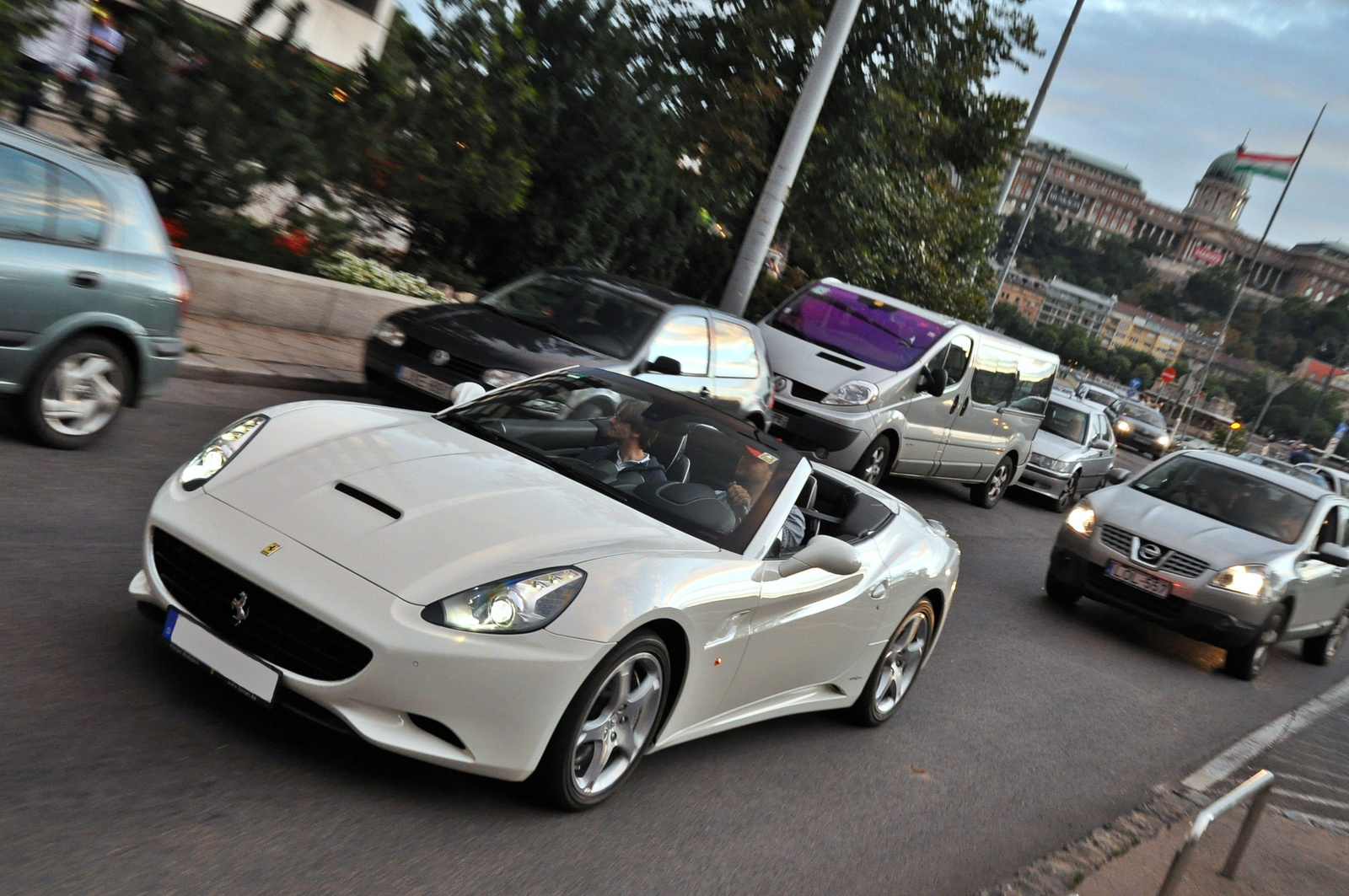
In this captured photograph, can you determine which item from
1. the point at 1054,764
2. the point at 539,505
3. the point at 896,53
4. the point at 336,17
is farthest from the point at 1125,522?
the point at 336,17

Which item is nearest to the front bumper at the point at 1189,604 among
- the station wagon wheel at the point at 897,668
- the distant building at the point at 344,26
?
the station wagon wheel at the point at 897,668

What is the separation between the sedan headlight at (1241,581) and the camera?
1019 centimetres

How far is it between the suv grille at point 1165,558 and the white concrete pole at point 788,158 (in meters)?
6.42

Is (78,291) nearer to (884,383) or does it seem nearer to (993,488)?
(884,383)

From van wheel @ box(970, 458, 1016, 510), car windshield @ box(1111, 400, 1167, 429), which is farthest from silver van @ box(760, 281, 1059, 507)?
car windshield @ box(1111, 400, 1167, 429)

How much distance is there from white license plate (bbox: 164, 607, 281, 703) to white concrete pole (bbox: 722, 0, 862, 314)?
482 inches

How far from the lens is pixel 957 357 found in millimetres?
14180

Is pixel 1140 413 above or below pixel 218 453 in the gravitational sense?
above

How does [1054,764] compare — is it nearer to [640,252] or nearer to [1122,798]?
[1122,798]

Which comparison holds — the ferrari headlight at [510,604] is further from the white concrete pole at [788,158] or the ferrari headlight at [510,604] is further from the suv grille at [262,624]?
the white concrete pole at [788,158]

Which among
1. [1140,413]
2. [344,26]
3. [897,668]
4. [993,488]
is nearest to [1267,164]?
[1140,413]

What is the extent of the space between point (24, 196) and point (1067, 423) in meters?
16.4

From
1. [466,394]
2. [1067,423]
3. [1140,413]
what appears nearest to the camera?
[466,394]

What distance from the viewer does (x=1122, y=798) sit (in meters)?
6.56
